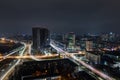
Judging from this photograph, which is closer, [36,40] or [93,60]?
[93,60]

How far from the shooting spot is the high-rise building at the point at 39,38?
703 inches

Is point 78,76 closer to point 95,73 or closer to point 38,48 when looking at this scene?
point 95,73

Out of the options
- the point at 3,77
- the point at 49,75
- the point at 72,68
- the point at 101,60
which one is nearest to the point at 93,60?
the point at 101,60

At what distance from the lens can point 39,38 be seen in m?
18.0

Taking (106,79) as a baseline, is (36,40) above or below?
above

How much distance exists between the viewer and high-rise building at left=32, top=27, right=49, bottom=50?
17844 mm

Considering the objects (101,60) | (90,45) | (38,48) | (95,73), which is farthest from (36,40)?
(95,73)

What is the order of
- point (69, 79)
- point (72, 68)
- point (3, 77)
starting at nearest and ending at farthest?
point (69, 79) → point (3, 77) → point (72, 68)

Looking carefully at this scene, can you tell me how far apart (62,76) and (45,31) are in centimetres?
1188

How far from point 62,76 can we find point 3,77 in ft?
9.23

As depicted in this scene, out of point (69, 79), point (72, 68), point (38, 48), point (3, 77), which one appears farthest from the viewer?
point (38, 48)

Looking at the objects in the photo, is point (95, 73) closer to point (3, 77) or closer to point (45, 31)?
point (3, 77)

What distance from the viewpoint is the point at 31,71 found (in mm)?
8188

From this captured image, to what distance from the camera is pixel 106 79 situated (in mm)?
7453
